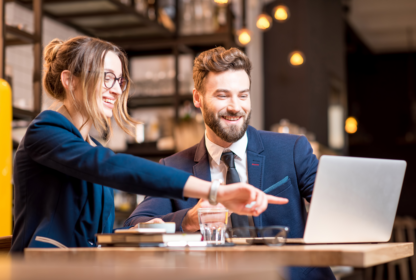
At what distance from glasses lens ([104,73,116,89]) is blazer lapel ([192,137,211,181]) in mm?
611

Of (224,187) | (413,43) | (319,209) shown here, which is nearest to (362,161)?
(319,209)

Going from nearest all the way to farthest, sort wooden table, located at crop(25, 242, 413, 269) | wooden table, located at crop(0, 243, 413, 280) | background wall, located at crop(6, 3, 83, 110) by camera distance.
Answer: wooden table, located at crop(0, 243, 413, 280)
wooden table, located at crop(25, 242, 413, 269)
background wall, located at crop(6, 3, 83, 110)

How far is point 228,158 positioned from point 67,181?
74 cm

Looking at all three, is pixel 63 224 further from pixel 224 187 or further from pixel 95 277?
pixel 95 277

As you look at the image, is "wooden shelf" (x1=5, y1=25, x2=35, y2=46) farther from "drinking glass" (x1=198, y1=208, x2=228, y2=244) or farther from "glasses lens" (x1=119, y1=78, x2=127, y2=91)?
"drinking glass" (x1=198, y1=208, x2=228, y2=244)

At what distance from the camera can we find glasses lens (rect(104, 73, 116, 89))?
5.12ft

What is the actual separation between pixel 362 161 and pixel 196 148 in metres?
1.02

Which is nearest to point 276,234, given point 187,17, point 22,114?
point 22,114

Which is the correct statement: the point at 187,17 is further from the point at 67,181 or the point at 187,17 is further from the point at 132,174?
the point at 132,174

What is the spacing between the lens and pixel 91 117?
5.07 ft

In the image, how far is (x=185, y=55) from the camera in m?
5.59

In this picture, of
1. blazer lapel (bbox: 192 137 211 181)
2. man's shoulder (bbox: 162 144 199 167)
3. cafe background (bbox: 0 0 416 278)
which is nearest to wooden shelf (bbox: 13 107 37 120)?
cafe background (bbox: 0 0 416 278)

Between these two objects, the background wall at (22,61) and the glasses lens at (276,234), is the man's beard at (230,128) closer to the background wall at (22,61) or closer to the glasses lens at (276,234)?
the glasses lens at (276,234)

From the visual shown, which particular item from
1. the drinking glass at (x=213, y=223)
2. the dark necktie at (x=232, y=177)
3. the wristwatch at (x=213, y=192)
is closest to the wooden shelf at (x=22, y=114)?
the dark necktie at (x=232, y=177)
